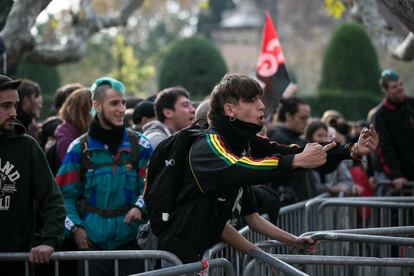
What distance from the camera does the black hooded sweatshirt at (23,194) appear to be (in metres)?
5.60

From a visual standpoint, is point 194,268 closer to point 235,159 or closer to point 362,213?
point 235,159

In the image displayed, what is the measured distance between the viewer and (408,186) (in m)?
10.4

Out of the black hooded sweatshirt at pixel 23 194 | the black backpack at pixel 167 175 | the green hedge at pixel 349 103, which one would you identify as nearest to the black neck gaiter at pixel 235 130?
the black backpack at pixel 167 175

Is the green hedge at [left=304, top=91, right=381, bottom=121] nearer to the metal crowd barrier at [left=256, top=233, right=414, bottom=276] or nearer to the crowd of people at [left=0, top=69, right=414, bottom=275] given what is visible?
the crowd of people at [left=0, top=69, right=414, bottom=275]

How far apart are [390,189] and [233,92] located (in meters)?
5.72

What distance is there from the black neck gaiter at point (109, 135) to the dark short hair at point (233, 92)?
1561mm

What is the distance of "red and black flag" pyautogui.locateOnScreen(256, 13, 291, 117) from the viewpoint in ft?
32.5

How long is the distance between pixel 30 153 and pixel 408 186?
5.81m

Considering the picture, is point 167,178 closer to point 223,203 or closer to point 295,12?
point 223,203

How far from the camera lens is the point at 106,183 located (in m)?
6.59

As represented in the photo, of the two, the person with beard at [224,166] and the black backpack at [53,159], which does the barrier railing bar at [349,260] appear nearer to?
the person with beard at [224,166]

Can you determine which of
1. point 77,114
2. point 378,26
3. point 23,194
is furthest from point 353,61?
point 23,194

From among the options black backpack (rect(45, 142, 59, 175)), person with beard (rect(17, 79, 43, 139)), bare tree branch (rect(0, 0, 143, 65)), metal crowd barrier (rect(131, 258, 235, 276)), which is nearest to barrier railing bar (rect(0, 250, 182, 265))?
metal crowd barrier (rect(131, 258, 235, 276))

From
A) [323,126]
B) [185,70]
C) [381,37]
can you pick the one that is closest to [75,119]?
[323,126]
